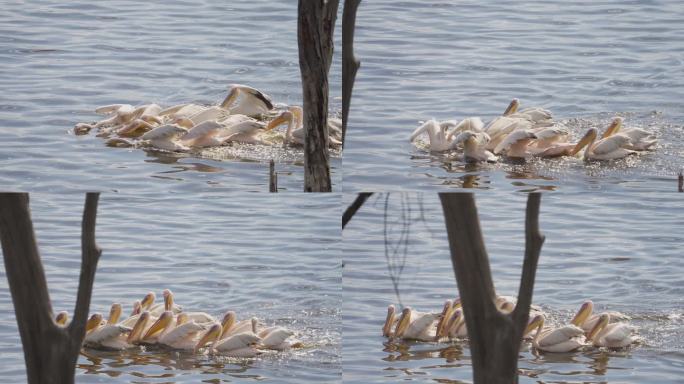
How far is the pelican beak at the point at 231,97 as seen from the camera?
11188 mm

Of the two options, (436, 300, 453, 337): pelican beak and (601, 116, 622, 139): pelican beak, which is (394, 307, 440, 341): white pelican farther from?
(601, 116, 622, 139): pelican beak

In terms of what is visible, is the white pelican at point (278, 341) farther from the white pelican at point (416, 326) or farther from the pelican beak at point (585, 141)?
the pelican beak at point (585, 141)

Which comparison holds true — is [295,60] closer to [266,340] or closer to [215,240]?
[215,240]

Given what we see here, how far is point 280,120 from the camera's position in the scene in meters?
10.4

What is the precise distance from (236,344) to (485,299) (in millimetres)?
2616

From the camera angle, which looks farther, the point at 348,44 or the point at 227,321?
the point at 227,321

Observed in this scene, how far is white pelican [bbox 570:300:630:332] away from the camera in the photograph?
28.9 feet

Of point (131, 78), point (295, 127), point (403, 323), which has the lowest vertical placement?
point (403, 323)

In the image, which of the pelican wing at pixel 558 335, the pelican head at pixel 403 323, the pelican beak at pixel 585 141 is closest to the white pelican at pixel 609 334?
the pelican wing at pixel 558 335

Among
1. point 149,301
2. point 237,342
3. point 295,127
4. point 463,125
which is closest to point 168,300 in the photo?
point 149,301

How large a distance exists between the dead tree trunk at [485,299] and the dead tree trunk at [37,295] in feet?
6.32

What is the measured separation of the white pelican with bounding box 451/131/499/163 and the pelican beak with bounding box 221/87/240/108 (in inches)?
88.2

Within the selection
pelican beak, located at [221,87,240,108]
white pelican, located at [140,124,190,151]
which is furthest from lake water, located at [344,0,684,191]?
white pelican, located at [140,124,190,151]

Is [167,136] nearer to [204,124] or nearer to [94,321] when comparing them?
[204,124]
